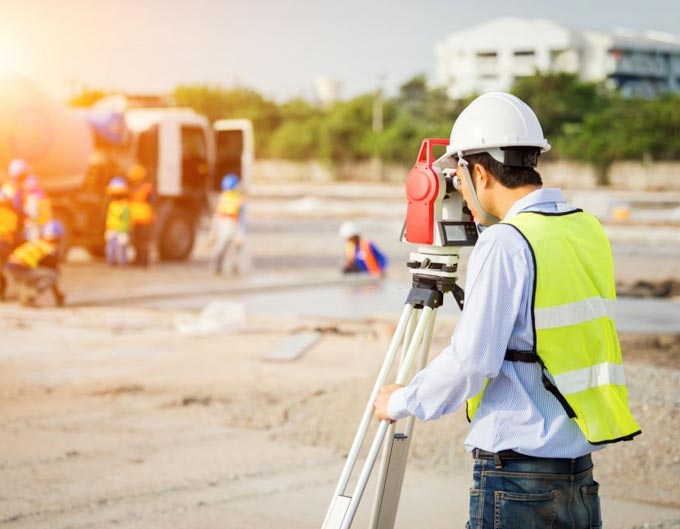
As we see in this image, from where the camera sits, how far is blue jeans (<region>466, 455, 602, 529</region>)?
264cm

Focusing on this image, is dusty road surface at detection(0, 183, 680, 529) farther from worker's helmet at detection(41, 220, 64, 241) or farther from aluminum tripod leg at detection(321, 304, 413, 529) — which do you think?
aluminum tripod leg at detection(321, 304, 413, 529)

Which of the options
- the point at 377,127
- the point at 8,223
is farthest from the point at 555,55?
the point at 8,223

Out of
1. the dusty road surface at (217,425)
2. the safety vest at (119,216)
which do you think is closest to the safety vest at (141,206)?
the safety vest at (119,216)

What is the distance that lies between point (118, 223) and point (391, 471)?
15200 millimetres

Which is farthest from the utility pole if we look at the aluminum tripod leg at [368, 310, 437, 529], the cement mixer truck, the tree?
the aluminum tripod leg at [368, 310, 437, 529]

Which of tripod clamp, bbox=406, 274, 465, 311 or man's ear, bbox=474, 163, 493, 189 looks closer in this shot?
man's ear, bbox=474, 163, 493, 189

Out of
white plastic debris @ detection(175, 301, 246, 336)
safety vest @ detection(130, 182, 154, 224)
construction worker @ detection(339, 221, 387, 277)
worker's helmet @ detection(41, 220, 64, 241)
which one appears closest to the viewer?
white plastic debris @ detection(175, 301, 246, 336)

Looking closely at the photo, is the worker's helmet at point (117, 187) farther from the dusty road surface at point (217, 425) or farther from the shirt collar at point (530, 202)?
the shirt collar at point (530, 202)

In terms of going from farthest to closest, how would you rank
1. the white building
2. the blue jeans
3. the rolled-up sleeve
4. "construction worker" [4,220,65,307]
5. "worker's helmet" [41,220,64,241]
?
the white building, "worker's helmet" [41,220,64,241], "construction worker" [4,220,65,307], the blue jeans, the rolled-up sleeve

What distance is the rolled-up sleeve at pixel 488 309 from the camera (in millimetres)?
2533

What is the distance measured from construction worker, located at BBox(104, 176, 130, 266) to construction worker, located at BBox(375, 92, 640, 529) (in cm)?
1545

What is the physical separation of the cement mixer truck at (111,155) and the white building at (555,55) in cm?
7002

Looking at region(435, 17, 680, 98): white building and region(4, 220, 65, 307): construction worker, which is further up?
region(435, 17, 680, 98): white building

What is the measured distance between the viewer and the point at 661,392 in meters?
6.85
